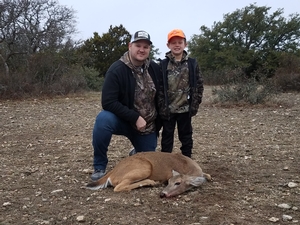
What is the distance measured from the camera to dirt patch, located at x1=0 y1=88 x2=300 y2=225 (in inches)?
140

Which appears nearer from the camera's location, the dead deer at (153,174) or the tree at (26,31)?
the dead deer at (153,174)

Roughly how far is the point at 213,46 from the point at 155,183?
30.6 m

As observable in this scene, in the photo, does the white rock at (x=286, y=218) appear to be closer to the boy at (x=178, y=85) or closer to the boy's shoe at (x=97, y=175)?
the boy at (x=178, y=85)

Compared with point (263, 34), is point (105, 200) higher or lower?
lower

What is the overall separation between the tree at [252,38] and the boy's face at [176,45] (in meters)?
26.3

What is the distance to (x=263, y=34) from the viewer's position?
105 ft

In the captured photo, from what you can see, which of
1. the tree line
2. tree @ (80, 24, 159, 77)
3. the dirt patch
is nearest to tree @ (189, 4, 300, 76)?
the tree line

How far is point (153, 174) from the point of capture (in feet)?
14.5

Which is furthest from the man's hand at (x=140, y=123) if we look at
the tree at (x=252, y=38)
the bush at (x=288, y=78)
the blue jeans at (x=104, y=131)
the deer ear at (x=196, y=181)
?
the tree at (x=252, y=38)

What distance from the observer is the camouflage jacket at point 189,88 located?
5.04 metres

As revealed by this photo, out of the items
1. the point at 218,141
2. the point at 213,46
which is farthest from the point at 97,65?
the point at 218,141

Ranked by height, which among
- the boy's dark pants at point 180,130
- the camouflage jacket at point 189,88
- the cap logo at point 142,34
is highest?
the cap logo at point 142,34

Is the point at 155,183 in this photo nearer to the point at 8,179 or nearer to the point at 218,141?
the point at 8,179

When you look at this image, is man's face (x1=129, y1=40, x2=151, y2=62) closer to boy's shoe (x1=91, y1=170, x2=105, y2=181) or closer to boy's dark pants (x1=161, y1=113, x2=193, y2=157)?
boy's dark pants (x1=161, y1=113, x2=193, y2=157)
